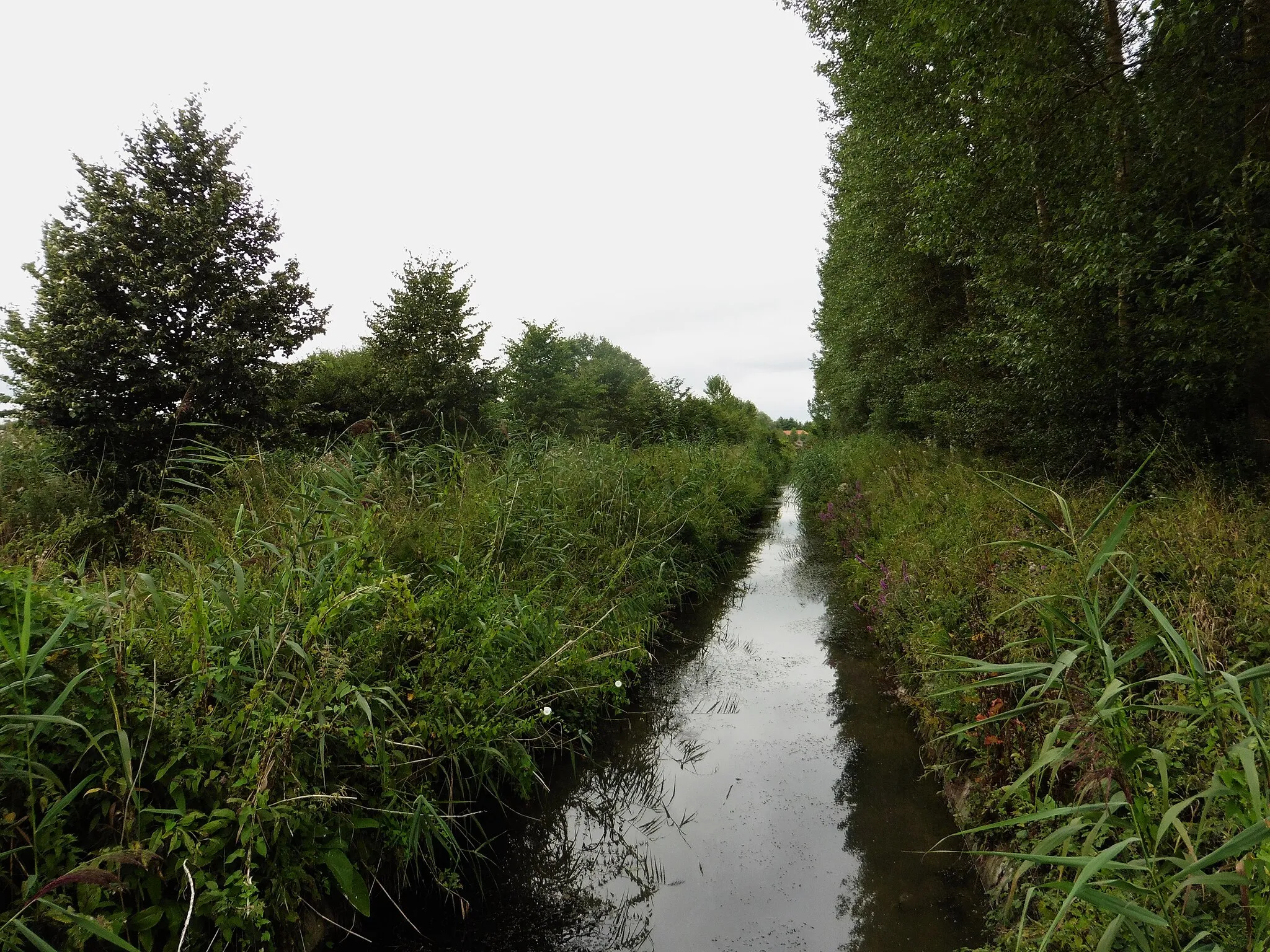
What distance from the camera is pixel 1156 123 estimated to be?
4797 mm

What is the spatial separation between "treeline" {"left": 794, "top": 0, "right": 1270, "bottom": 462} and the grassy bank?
213 inches

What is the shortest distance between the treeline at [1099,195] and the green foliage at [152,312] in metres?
11.3

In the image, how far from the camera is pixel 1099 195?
5270 millimetres

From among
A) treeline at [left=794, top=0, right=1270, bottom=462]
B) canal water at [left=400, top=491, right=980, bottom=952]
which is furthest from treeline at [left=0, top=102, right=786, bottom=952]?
treeline at [left=794, top=0, right=1270, bottom=462]

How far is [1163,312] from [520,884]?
6.68m

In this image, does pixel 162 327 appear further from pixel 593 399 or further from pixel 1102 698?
pixel 1102 698

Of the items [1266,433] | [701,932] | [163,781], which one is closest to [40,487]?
[163,781]

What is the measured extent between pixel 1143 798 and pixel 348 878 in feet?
10.2

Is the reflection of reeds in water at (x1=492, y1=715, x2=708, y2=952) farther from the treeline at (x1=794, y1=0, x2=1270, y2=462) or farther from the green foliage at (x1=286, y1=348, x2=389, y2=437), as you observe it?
the green foliage at (x1=286, y1=348, x2=389, y2=437)

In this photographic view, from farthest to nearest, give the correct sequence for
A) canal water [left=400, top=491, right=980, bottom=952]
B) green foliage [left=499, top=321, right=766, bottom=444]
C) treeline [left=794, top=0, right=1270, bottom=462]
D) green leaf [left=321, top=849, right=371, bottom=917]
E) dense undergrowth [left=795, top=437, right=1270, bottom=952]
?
1. green foliage [left=499, top=321, right=766, bottom=444]
2. treeline [left=794, top=0, right=1270, bottom=462]
3. canal water [left=400, top=491, right=980, bottom=952]
4. green leaf [left=321, top=849, right=371, bottom=917]
5. dense undergrowth [left=795, top=437, right=1270, bottom=952]

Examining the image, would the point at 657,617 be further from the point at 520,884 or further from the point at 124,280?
the point at 124,280

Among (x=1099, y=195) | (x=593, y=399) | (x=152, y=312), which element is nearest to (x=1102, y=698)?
(x=1099, y=195)

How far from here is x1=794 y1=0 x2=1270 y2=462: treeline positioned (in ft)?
14.9

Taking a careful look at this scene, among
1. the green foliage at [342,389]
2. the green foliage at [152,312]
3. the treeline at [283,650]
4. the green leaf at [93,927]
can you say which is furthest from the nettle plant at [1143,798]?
the green foliage at [342,389]
